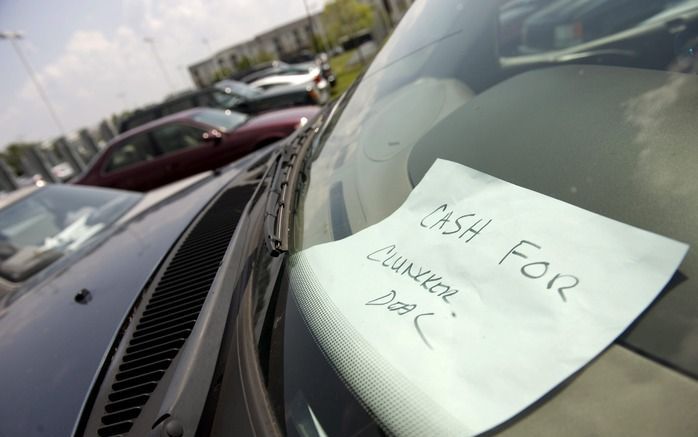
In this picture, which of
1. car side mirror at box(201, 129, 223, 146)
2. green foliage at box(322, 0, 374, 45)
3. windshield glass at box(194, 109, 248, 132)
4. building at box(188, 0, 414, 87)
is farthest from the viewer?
building at box(188, 0, 414, 87)

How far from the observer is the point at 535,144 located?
99 cm

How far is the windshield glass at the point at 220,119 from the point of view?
255 inches

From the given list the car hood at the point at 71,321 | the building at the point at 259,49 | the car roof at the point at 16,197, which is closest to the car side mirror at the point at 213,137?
the car roof at the point at 16,197

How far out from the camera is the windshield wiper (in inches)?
42.5

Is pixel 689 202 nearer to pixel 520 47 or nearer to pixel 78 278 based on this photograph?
pixel 520 47

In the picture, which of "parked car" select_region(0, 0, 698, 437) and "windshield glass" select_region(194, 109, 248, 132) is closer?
"parked car" select_region(0, 0, 698, 437)

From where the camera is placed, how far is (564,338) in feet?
1.99

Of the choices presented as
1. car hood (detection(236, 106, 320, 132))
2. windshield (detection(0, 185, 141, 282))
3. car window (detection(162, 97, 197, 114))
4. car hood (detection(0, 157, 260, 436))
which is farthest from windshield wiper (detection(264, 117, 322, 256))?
car window (detection(162, 97, 197, 114))

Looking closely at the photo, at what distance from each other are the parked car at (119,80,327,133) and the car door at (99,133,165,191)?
2694mm

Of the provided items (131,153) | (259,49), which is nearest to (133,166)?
(131,153)

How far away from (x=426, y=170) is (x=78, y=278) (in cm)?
152

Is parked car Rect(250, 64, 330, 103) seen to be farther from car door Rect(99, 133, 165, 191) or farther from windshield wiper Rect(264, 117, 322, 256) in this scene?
windshield wiper Rect(264, 117, 322, 256)

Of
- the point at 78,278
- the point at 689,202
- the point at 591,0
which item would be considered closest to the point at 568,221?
the point at 689,202

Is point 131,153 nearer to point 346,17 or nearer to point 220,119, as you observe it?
point 220,119
